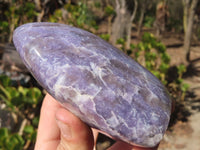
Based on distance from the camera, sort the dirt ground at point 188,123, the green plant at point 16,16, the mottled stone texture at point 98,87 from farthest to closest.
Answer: the green plant at point 16,16 → the dirt ground at point 188,123 → the mottled stone texture at point 98,87

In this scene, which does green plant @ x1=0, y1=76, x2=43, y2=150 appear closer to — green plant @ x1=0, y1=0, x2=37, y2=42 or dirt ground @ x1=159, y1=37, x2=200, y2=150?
dirt ground @ x1=159, y1=37, x2=200, y2=150

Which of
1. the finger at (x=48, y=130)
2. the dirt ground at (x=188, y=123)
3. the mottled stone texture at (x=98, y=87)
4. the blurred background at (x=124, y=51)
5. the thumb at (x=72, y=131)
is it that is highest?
the mottled stone texture at (x=98, y=87)

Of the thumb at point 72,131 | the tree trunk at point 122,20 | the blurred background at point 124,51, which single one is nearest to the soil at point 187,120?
the blurred background at point 124,51

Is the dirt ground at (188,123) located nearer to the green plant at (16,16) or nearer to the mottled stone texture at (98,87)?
the mottled stone texture at (98,87)

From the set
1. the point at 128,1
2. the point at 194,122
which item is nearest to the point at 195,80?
the point at 194,122

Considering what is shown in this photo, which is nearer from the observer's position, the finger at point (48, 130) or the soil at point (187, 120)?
the finger at point (48, 130)

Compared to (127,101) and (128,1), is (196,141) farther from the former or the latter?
(128,1)

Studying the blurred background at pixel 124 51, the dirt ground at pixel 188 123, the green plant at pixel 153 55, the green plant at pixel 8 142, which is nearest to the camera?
the green plant at pixel 8 142

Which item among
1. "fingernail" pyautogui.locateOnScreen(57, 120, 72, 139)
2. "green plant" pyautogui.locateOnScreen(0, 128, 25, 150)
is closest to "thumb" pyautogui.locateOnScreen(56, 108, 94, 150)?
"fingernail" pyautogui.locateOnScreen(57, 120, 72, 139)
